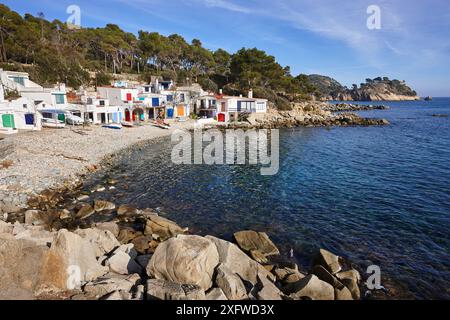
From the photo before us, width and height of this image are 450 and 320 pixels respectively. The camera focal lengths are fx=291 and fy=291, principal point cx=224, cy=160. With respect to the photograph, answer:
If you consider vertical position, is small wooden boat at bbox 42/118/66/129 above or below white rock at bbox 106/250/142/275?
above

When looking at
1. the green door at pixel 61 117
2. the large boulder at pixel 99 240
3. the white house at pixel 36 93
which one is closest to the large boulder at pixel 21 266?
the large boulder at pixel 99 240

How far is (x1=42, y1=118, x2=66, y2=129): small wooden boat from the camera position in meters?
41.9

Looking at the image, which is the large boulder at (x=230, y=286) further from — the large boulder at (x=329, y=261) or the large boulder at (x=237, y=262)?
the large boulder at (x=329, y=261)

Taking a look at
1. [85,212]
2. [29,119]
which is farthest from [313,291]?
[29,119]

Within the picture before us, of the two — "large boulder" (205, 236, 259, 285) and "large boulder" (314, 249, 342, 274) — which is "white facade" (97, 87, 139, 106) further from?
"large boulder" (314, 249, 342, 274)

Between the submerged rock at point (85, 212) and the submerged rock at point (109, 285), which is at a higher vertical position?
the submerged rock at point (109, 285)

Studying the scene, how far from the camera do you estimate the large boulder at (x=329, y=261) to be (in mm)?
12777

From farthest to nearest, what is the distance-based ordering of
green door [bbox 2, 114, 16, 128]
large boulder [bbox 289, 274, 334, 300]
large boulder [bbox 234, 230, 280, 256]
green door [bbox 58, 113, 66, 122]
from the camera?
1. green door [bbox 58, 113, 66, 122]
2. green door [bbox 2, 114, 16, 128]
3. large boulder [bbox 234, 230, 280, 256]
4. large boulder [bbox 289, 274, 334, 300]

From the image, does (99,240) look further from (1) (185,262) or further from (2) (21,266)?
(1) (185,262)

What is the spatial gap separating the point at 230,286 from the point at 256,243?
543 centimetres

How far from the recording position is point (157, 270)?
33.1 ft

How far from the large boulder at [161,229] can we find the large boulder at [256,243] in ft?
10.9

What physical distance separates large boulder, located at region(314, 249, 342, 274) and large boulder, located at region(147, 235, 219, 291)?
5349 mm

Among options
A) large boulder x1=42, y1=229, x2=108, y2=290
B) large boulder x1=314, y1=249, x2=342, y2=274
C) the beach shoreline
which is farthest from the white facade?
large boulder x1=314, y1=249, x2=342, y2=274
